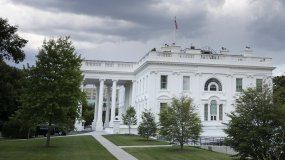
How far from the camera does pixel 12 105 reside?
5431 centimetres

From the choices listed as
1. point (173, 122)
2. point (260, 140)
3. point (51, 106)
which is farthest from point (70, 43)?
point (260, 140)

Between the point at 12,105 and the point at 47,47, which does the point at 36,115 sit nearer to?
the point at 47,47

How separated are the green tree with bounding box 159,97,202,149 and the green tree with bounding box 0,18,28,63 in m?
13.1

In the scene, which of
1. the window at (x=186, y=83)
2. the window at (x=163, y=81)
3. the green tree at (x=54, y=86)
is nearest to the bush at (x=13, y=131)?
the green tree at (x=54, y=86)

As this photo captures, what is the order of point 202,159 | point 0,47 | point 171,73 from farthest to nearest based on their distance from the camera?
point 171,73
point 0,47
point 202,159

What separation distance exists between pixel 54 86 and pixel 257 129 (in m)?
17.7

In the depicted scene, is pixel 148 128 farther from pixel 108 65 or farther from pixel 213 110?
pixel 108 65

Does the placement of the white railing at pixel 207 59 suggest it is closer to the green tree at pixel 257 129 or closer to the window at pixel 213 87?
the window at pixel 213 87

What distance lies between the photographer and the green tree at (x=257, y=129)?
20.1m

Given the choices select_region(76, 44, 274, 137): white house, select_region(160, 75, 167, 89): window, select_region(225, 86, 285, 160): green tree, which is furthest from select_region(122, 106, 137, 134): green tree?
select_region(225, 86, 285, 160): green tree

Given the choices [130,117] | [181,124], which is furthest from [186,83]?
[181,124]

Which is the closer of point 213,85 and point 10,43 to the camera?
point 10,43

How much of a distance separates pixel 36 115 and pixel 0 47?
20.4 ft

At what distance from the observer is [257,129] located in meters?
20.2
